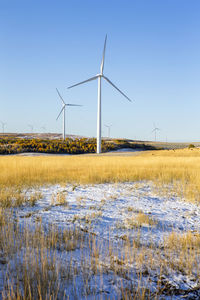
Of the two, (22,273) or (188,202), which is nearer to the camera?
(22,273)

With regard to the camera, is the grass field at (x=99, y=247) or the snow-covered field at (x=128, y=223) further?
the snow-covered field at (x=128, y=223)

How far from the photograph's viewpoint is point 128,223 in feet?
16.6

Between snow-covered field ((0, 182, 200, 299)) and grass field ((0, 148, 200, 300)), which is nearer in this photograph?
grass field ((0, 148, 200, 300))

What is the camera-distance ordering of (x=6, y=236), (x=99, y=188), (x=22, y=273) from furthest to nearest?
(x=99, y=188), (x=6, y=236), (x=22, y=273)

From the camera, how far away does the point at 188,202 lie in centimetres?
723

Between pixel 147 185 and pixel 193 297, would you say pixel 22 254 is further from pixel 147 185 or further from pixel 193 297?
pixel 147 185

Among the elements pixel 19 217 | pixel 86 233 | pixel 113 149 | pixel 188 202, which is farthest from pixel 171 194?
pixel 113 149

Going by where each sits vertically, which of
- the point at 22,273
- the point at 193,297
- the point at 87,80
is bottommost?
the point at 193,297

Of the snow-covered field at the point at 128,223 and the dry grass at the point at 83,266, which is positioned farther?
the snow-covered field at the point at 128,223

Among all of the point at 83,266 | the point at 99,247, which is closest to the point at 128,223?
the point at 99,247

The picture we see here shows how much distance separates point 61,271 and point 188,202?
18.1ft

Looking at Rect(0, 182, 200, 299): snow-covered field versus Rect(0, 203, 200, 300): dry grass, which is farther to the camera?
Rect(0, 182, 200, 299): snow-covered field

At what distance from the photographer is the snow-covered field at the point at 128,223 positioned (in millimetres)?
2848

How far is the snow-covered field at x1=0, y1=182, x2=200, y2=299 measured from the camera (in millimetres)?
2848
